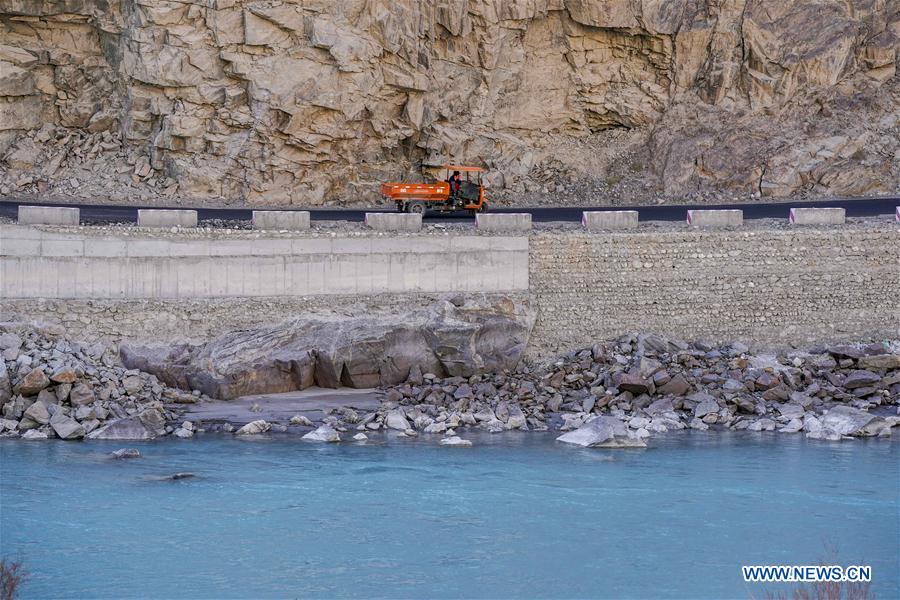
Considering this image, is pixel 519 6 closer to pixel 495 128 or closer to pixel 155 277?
pixel 495 128

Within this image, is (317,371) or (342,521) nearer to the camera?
(342,521)

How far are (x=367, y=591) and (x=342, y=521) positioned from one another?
9.07 ft

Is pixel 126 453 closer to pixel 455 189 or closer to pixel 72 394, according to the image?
pixel 72 394

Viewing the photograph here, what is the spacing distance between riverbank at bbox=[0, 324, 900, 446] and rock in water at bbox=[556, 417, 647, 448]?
0.09 ft

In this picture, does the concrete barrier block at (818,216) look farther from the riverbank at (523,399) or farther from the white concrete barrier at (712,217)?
the riverbank at (523,399)

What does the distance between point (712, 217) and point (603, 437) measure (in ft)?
27.0

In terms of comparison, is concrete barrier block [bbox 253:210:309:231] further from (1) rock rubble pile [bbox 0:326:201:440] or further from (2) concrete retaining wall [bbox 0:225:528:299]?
(1) rock rubble pile [bbox 0:326:201:440]

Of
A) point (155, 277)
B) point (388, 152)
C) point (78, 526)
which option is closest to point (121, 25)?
point (388, 152)

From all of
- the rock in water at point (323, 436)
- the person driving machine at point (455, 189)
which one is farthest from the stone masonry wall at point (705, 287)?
the rock in water at point (323, 436)

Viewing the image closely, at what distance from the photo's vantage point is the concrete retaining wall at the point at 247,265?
26672mm

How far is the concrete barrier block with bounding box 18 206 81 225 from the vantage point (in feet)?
88.3

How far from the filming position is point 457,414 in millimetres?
25156

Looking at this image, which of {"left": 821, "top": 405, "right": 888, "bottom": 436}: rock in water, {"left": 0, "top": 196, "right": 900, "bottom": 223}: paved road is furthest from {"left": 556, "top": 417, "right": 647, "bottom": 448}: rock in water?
{"left": 0, "top": 196, "right": 900, "bottom": 223}: paved road

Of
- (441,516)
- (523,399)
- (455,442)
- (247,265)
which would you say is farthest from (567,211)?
(441,516)
